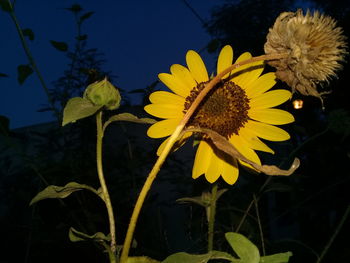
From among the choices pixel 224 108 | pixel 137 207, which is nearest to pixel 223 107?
pixel 224 108

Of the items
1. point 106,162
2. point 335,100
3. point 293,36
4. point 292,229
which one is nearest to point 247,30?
point 335,100

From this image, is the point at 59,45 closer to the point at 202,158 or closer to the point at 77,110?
the point at 202,158

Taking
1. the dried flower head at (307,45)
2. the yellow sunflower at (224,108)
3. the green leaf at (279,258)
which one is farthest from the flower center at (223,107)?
the green leaf at (279,258)

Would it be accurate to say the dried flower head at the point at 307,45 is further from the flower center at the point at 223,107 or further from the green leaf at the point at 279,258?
the flower center at the point at 223,107

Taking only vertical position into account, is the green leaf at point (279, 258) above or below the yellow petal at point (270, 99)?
above

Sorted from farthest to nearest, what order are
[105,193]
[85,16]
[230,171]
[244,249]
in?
[85,16] < [230,171] < [105,193] < [244,249]

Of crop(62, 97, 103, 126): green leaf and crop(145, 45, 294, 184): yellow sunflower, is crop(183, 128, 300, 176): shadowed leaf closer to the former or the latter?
crop(62, 97, 103, 126): green leaf
